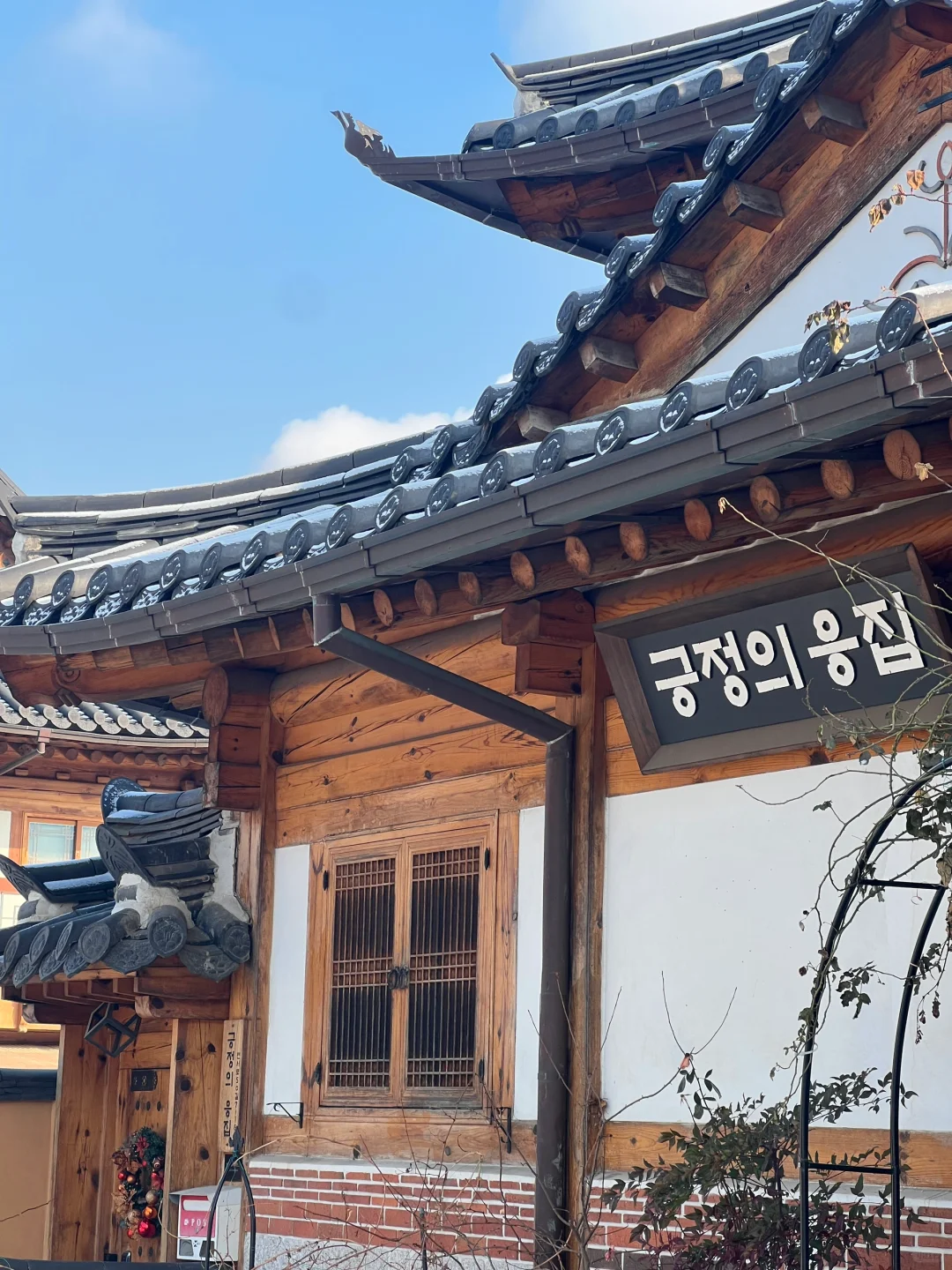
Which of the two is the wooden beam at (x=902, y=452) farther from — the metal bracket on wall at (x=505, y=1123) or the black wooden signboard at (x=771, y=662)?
the metal bracket on wall at (x=505, y=1123)

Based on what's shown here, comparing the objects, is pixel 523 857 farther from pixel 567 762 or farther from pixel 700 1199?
pixel 700 1199

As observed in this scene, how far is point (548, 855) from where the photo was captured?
262 inches

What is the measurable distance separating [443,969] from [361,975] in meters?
0.65

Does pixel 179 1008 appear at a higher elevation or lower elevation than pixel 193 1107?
higher

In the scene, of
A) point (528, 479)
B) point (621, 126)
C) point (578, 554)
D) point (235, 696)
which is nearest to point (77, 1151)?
point (235, 696)

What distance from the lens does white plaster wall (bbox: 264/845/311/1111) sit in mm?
8234

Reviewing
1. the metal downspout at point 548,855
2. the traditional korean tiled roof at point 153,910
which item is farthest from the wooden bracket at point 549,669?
the traditional korean tiled roof at point 153,910

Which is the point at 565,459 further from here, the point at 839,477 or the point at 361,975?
the point at 361,975

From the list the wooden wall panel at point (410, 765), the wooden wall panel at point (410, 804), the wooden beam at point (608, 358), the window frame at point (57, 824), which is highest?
the wooden beam at point (608, 358)

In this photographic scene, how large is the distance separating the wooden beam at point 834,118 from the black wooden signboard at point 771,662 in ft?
6.44

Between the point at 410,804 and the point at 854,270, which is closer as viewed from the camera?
the point at 854,270

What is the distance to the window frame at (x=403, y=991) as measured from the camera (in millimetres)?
7078

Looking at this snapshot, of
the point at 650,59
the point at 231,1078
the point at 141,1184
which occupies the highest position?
the point at 650,59

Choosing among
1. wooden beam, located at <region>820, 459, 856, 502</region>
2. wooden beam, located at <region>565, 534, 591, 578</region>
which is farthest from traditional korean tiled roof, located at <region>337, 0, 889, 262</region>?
wooden beam, located at <region>820, 459, 856, 502</region>
